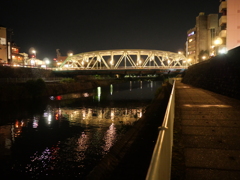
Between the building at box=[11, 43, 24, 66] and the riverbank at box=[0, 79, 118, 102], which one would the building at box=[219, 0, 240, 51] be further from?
the building at box=[11, 43, 24, 66]

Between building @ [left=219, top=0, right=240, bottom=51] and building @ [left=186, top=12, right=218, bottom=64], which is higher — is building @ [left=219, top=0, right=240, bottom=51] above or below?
below

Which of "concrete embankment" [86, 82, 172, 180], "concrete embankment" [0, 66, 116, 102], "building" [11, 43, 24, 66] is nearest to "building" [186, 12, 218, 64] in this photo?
"concrete embankment" [0, 66, 116, 102]

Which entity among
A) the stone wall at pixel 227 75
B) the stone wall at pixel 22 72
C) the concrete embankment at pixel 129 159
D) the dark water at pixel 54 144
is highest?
the stone wall at pixel 22 72

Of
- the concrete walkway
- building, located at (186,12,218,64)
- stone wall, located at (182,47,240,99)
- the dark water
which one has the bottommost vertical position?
the dark water

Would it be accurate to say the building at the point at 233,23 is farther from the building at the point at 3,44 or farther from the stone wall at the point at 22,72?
the building at the point at 3,44

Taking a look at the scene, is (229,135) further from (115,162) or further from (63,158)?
(63,158)

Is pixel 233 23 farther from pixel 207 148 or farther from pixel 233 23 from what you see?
pixel 207 148

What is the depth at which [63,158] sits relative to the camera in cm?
1224

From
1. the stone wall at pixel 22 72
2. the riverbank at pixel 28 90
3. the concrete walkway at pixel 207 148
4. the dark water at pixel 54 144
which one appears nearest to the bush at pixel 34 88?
the riverbank at pixel 28 90

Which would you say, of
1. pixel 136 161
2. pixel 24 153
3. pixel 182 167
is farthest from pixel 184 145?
pixel 24 153

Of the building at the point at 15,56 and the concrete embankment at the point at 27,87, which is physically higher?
the building at the point at 15,56

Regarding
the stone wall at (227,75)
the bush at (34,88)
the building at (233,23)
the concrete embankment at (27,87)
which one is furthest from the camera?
the bush at (34,88)

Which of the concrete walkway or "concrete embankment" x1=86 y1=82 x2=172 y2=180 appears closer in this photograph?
the concrete walkway

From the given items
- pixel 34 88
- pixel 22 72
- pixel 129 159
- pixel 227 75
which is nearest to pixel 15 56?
pixel 22 72
